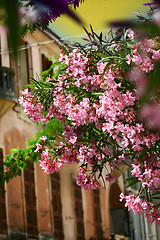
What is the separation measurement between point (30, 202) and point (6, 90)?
2328mm

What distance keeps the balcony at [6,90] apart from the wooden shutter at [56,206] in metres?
2.09

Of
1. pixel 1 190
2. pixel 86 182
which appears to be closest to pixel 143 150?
pixel 86 182

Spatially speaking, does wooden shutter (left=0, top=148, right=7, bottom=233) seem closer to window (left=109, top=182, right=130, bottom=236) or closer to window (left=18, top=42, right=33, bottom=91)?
window (left=18, top=42, right=33, bottom=91)

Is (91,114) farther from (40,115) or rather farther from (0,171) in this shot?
(0,171)

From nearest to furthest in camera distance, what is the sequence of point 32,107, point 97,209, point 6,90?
1. point 32,107
2. point 6,90
3. point 97,209

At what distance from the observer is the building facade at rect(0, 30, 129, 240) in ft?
32.0

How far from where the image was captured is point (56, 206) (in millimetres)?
11352

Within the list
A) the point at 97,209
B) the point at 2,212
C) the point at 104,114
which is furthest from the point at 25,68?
the point at 104,114

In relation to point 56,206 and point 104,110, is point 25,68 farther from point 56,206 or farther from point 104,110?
point 104,110

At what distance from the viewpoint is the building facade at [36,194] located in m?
9.77

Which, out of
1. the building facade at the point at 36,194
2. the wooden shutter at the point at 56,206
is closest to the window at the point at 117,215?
the building facade at the point at 36,194

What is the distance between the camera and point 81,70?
10.2 ft

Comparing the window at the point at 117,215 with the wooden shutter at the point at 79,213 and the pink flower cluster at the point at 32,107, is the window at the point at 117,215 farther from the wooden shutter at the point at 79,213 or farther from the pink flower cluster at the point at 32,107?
the pink flower cluster at the point at 32,107

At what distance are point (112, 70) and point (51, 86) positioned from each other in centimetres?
78
